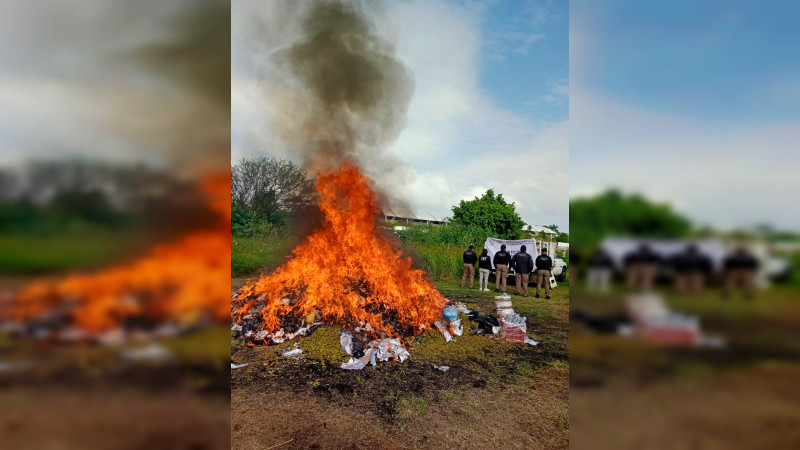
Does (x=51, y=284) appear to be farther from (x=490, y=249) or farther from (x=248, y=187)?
(x=490, y=249)

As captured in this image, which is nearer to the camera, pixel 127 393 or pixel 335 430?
pixel 127 393

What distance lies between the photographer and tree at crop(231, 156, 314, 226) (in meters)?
15.4

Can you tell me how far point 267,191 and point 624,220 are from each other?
17.3 m

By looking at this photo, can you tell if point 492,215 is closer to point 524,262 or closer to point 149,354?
point 524,262

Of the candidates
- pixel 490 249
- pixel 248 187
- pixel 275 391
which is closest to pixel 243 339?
pixel 275 391

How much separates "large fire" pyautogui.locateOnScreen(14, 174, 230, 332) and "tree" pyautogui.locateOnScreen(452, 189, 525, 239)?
43.8 meters

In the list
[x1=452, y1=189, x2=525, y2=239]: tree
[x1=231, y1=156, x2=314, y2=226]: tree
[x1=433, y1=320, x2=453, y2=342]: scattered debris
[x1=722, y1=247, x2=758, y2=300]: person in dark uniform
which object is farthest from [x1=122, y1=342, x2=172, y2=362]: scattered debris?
[x1=452, y1=189, x2=525, y2=239]: tree

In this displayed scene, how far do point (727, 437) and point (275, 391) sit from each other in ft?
20.1

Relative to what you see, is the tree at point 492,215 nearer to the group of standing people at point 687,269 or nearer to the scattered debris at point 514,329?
the scattered debris at point 514,329

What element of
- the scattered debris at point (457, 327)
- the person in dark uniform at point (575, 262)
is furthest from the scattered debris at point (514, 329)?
the person in dark uniform at point (575, 262)

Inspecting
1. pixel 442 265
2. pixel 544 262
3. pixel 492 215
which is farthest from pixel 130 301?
pixel 492 215

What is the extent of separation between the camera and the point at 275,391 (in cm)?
623

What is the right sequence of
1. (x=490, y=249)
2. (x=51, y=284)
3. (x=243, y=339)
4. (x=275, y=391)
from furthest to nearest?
(x=490, y=249) → (x=243, y=339) → (x=275, y=391) → (x=51, y=284)

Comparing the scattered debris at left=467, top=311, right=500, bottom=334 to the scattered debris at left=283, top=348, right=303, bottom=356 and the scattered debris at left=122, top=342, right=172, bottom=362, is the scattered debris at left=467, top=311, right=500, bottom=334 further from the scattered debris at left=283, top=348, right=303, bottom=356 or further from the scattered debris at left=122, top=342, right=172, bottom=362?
the scattered debris at left=122, top=342, right=172, bottom=362
